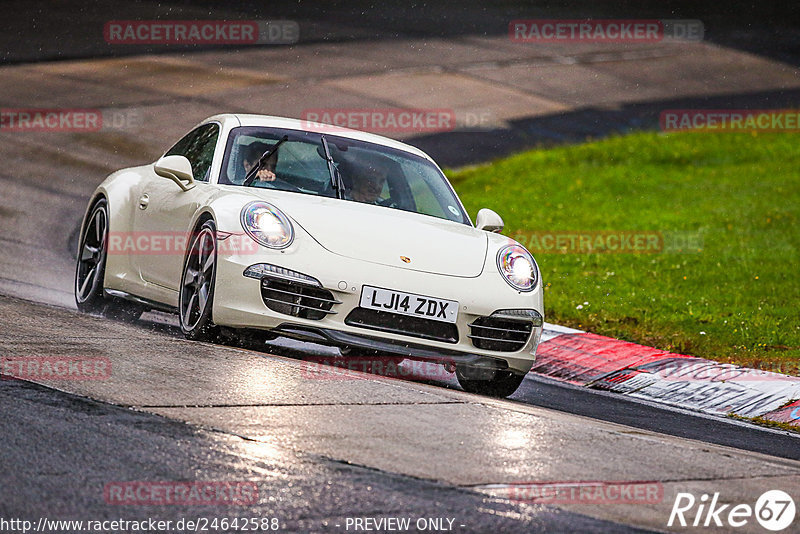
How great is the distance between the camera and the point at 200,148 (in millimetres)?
8641

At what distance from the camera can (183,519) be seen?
13.6 ft

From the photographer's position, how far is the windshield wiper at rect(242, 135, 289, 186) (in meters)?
7.88

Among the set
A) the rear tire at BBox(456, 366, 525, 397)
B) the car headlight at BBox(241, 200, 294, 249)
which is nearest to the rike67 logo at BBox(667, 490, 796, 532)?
the rear tire at BBox(456, 366, 525, 397)

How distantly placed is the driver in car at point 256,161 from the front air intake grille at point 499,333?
1600mm

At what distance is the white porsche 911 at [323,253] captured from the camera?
6.98m

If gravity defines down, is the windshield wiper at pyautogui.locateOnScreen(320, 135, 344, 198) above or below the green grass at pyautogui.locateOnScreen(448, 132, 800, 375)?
above

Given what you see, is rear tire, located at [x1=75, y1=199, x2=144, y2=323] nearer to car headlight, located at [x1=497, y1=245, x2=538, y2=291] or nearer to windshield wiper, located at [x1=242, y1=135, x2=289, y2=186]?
windshield wiper, located at [x1=242, y1=135, x2=289, y2=186]

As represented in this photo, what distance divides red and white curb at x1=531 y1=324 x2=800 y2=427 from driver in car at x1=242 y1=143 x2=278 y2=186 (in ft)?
8.29

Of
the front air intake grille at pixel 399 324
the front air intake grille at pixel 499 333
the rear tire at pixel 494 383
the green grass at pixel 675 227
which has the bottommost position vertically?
the green grass at pixel 675 227

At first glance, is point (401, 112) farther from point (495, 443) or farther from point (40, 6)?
point (495, 443)

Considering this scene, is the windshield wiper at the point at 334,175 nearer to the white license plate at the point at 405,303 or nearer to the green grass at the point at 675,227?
the white license plate at the point at 405,303

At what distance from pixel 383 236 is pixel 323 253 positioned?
1.40 feet

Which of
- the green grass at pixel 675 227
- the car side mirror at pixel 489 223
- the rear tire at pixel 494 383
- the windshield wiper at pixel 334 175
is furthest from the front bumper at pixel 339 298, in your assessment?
the green grass at pixel 675 227

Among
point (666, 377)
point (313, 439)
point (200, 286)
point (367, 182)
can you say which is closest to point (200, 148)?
point (367, 182)
